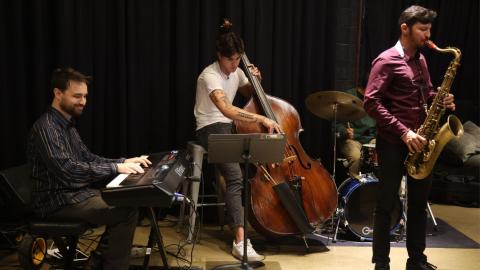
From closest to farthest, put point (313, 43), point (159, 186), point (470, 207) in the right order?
1. point (159, 186)
2. point (313, 43)
3. point (470, 207)

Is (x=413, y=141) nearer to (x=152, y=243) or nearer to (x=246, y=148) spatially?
(x=246, y=148)

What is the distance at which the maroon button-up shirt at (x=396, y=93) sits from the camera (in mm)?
3092

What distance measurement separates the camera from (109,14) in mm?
4648

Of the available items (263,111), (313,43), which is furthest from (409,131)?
(313,43)

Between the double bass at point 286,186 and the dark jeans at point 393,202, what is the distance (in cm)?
65

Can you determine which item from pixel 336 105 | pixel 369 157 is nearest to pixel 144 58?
pixel 336 105

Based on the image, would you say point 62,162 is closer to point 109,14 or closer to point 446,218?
point 109,14

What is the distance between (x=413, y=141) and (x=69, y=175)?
1.84 m

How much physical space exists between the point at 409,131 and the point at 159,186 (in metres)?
1.40

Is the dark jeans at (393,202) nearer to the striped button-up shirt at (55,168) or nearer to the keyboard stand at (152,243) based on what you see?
the keyboard stand at (152,243)

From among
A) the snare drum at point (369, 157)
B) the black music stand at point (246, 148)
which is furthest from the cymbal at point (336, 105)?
the black music stand at point (246, 148)

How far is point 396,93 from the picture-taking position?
3.14 m

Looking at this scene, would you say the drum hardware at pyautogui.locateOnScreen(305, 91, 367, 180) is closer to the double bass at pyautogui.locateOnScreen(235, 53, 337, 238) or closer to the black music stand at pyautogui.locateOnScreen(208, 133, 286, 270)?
the double bass at pyautogui.locateOnScreen(235, 53, 337, 238)

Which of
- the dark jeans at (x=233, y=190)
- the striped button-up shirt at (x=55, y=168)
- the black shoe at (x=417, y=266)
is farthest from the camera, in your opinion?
the dark jeans at (x=233, y=190)
